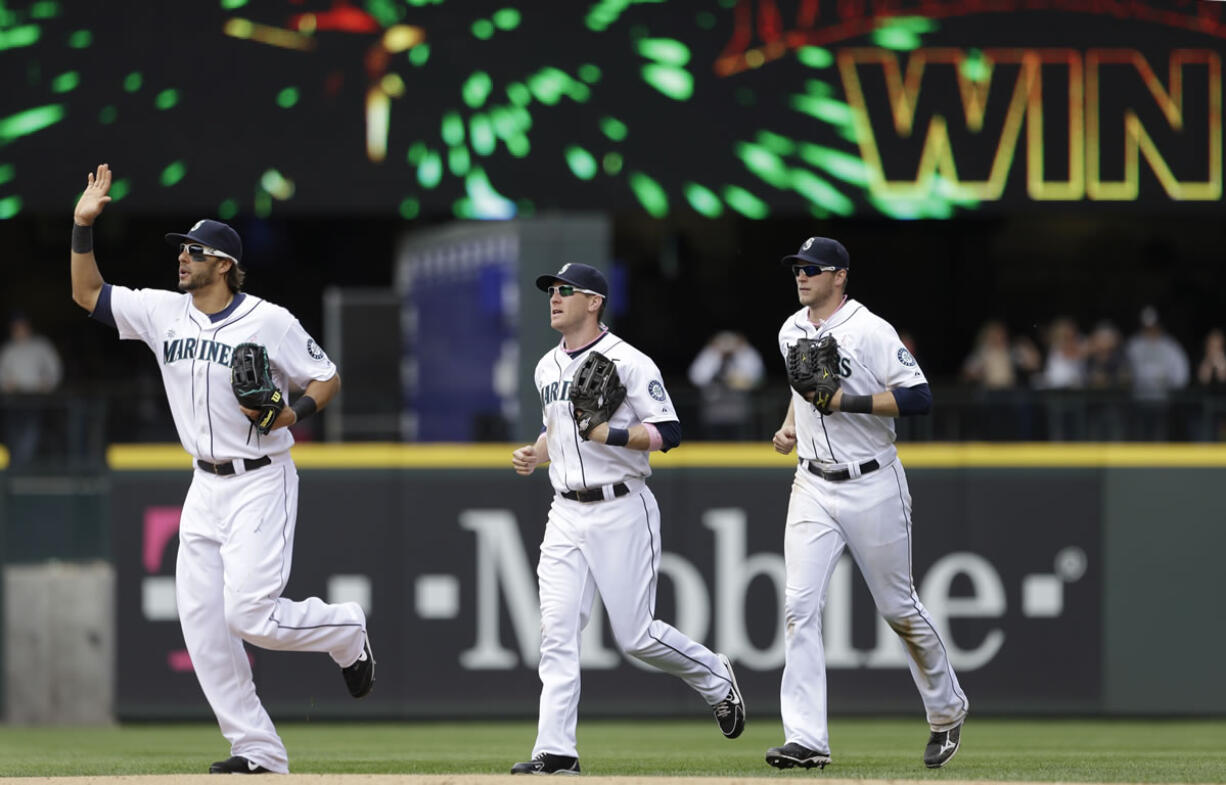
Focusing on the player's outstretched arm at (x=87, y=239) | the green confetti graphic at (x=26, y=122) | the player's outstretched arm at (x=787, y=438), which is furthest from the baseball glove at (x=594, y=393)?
the green confetti graphic at (x=26, y=122)

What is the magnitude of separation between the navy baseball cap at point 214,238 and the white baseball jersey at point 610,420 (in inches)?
46.9

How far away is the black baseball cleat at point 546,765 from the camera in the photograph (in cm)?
661

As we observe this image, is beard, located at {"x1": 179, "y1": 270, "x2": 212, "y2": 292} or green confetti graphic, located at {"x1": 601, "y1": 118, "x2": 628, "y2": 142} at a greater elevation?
green confetti graphic, located at {"x1": 601, "y1": 118, "x2": 628, "y2": 142}

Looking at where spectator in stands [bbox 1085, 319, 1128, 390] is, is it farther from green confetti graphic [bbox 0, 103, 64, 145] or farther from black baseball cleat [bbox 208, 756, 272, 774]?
black baseball cleat [bbox 208, 756, 272, 774]

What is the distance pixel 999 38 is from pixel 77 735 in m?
8.29

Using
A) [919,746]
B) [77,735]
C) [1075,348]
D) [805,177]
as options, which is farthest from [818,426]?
[1075,348]

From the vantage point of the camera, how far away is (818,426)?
7.03 metres

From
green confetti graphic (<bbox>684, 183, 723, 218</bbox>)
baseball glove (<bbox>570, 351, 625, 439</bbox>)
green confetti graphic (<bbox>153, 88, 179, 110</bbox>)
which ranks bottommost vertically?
baseball glove (<bbox>570, 351, 625, 439</bbox>)

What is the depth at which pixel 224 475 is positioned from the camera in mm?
6598

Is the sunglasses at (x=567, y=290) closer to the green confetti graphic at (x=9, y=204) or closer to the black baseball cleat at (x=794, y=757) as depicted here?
the black baseball cleat at (x=794, y=757)

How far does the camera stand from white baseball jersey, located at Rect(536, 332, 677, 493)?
6.89m

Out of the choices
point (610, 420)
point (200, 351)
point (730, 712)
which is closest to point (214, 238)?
point (200, 351)

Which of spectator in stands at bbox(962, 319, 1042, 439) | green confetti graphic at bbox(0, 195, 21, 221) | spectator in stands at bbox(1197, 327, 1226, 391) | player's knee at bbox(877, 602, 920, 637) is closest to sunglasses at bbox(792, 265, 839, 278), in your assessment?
player's knee at bbox(877, 602, 920, 637)

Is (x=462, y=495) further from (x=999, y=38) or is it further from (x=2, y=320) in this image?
(x=2, y=320)
